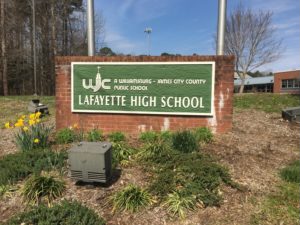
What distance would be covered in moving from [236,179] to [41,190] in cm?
271

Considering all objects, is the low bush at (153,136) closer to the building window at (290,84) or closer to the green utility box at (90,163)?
the green utility box at (90,163)

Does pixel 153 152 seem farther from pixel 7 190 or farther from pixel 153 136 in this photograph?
pixel 7 190

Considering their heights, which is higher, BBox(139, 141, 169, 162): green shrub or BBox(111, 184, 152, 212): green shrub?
BBox(139, 141, 169, 162): green shrub

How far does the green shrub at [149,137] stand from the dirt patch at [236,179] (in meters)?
1.11

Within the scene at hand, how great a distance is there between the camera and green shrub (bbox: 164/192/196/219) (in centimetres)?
334

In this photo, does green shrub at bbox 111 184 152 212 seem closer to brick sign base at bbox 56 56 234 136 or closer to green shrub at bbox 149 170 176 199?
green shrub at bbox 149 170 176 199

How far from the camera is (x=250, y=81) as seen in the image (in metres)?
56.4

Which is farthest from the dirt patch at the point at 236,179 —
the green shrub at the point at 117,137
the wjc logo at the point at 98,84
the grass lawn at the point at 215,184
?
the wjc logo at the point at 98,84

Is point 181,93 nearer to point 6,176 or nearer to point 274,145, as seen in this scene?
point 274,145

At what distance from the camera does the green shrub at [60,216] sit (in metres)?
3.02

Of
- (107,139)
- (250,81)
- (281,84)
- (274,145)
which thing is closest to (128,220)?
(107,139)

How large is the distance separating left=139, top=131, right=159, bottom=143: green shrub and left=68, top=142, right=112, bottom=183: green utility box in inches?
80.6

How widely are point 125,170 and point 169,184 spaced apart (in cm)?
90

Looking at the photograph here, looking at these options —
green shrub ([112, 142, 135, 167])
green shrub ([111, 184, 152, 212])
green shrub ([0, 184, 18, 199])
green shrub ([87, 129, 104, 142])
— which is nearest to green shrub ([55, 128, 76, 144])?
green shrub ([87, 129, 104, 142])
